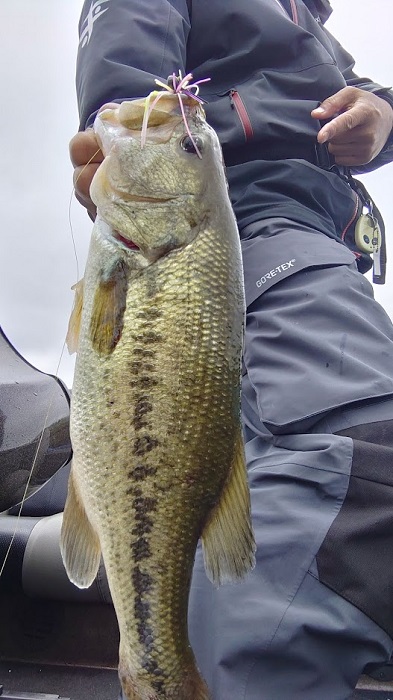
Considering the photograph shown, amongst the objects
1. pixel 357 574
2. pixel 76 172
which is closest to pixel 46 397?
pixel 76 172

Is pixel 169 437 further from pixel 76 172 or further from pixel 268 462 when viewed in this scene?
pixel 76 172

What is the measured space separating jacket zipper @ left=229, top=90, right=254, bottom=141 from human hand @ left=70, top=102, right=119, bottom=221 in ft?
1.95

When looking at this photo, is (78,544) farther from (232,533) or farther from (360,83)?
(360,83)

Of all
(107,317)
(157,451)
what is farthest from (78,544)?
(107,317)

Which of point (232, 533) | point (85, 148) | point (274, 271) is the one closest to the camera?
point (232, 533)

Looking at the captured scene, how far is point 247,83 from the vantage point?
2.19m

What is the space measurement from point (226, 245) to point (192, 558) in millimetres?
703

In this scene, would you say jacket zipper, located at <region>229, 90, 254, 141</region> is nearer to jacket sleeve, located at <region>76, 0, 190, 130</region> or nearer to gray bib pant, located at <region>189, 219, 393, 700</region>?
jacket sleeve, located at <region>76, 0, 190, 130</region>

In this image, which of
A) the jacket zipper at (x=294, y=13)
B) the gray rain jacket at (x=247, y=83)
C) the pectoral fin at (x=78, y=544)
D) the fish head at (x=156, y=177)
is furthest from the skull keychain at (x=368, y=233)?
the pectoral fin at (x=78, y=544)

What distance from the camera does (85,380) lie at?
1.22 metres

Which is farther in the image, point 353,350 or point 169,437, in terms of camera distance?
point 353,350

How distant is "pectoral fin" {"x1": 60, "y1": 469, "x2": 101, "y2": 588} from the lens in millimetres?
1192

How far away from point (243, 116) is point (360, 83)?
40.0 inches

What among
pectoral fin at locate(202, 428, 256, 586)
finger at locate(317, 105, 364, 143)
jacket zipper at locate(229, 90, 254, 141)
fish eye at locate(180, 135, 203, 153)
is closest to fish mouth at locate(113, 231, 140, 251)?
fish eye at locate(180, 135, 203, 153)
